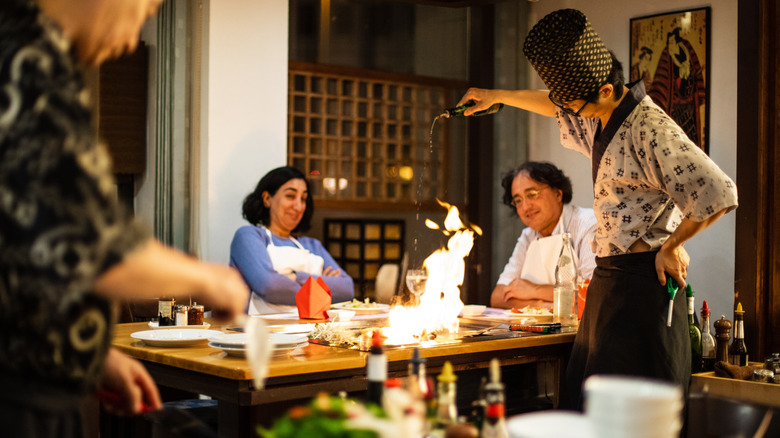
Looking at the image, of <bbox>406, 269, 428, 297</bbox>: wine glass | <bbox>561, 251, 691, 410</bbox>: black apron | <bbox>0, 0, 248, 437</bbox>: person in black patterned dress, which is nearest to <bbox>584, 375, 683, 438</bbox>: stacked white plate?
<bbox>0, 0, 248, 437</bbox>: person in black patterned dress

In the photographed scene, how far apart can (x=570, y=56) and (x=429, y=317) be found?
0.95 m

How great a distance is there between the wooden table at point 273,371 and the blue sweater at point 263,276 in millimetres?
1383

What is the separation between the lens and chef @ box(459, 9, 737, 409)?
7.18ft

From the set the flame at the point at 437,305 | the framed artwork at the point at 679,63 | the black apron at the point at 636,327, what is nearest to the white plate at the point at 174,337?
the flame at the point at 437,305

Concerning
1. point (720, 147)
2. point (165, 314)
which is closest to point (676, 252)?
point (165, 314)

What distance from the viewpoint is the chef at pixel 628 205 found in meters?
2.19

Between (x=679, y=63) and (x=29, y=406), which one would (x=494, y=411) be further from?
(x=679, y=63)

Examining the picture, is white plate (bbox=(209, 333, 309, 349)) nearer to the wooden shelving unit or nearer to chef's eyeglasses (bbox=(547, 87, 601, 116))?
chef's eyeglasses (bbox=(547, 87, 601, 116))

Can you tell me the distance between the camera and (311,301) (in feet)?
9.75

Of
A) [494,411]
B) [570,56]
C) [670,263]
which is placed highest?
[570,56]

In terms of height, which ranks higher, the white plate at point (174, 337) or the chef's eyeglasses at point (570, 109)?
the chef's eyeglasses at point (570, 109)

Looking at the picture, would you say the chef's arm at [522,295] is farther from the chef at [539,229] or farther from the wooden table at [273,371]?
the wooden table at [273,371]

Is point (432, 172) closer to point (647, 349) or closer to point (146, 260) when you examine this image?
point (647, 349)

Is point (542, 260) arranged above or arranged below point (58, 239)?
below
